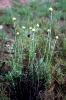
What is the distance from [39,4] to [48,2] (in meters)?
0.28

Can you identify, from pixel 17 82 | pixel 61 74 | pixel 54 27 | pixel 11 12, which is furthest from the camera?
pixel 11 12

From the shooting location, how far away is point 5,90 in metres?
3.07

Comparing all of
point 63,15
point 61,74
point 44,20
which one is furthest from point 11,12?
point 61,74

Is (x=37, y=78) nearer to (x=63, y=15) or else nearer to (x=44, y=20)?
(x=44, y=20)

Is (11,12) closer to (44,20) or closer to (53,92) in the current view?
(44,20)

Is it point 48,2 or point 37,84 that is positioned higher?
point 48,2

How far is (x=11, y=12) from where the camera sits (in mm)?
5188

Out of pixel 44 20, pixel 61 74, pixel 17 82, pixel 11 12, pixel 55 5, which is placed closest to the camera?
pixel 17 82

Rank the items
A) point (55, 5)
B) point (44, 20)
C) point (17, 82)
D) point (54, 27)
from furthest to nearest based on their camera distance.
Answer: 1. point (55, 5)
2. point (44, 20)
3. point (54, 27)
4. point (17, 82)

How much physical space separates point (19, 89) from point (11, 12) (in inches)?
99.9

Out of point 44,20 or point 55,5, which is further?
point 55,5

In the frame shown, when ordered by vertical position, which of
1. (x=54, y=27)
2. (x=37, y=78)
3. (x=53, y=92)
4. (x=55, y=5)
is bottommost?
(x=53, y=92)

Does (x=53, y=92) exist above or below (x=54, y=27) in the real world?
below

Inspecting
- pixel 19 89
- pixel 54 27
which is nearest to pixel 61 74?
pixel 19 89
